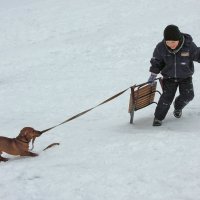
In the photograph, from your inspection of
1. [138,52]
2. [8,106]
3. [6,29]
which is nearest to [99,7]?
[6,29]

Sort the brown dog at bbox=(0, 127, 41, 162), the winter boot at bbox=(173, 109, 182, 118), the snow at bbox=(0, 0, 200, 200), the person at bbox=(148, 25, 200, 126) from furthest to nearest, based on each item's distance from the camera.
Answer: the winter boot at bbox=(173, 109, 182, 118) < the person at bbox=(148, 25, 200, 126) < the brown dog at bbox=(0, 127, 41, 162) < the snow at bbox=(0, 0, 200, 200)

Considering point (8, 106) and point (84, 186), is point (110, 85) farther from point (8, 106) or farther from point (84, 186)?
point (84, 186)

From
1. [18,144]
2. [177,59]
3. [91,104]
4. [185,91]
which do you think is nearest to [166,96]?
[185,91]

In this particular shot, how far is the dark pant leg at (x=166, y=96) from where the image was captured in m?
6.90

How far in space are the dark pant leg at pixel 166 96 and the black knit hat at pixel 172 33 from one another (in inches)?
34.7

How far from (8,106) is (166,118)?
4.22 metres

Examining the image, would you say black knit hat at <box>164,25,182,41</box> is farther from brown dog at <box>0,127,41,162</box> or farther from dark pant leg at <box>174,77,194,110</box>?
brown dog at <box>0,127,41,162</box>

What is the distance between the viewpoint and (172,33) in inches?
242

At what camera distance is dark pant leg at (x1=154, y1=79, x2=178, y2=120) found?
6.90 metres

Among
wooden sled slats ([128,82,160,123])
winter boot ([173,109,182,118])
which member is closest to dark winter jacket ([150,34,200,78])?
wooden sled slats ([128,82,160,123])

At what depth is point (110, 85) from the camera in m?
11.1

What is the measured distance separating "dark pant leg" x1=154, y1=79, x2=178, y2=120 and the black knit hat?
882mm

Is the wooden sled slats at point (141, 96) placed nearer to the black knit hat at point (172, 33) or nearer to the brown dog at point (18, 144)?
the black knit hat at point (172, 33)

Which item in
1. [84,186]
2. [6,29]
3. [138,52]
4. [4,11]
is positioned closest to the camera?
[84,186]
